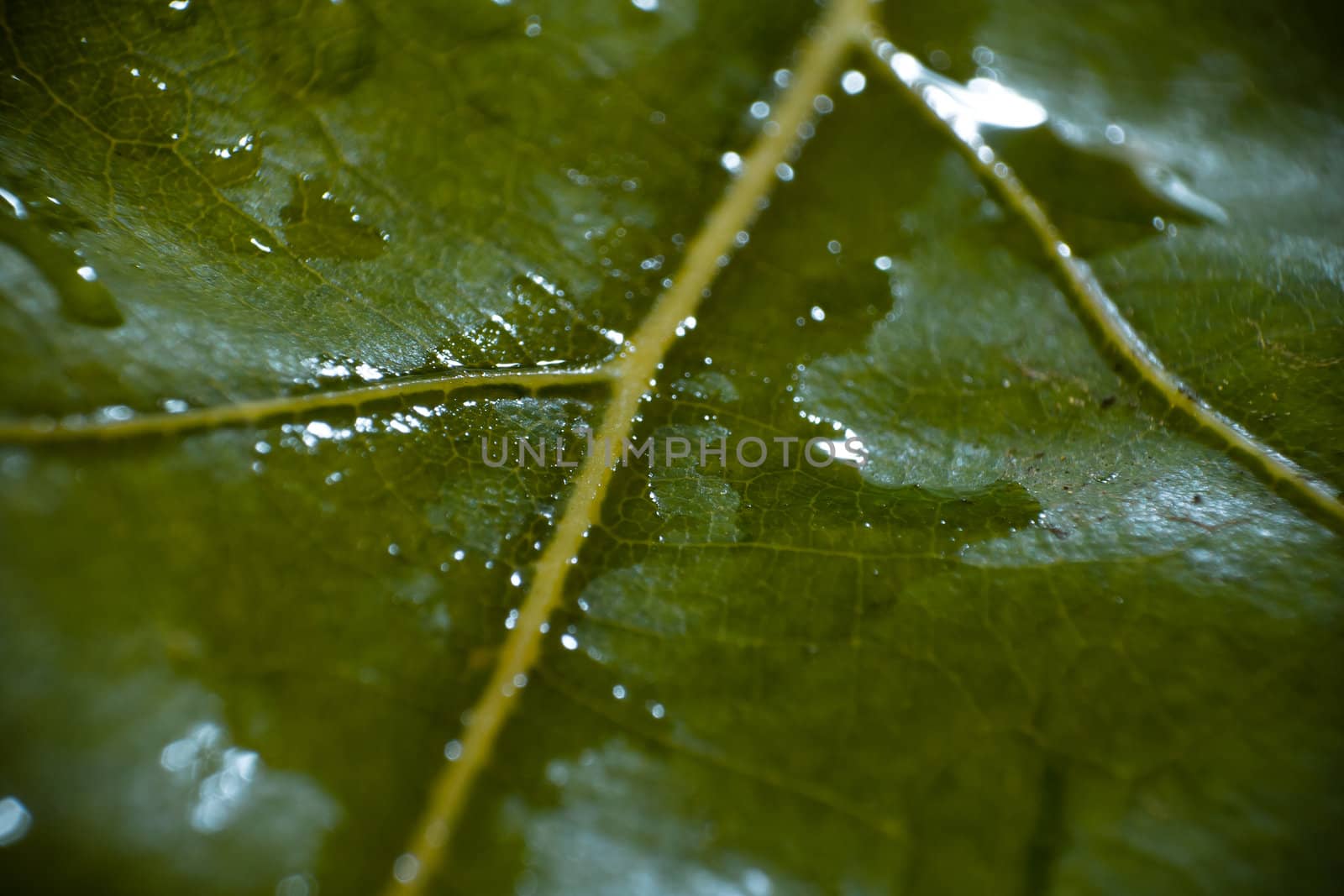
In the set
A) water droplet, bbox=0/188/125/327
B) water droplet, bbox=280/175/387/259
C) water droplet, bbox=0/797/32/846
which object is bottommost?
water droplet, bbox=0/797/32/846

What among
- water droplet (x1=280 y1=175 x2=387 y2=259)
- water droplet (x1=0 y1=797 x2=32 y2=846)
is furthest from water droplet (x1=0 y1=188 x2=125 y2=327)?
water droplet (x1=0 y1=797 x2=32 y2=846)

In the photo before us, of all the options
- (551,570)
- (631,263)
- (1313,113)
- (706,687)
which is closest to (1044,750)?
(706,687)

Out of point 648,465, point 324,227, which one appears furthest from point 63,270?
point 648,465

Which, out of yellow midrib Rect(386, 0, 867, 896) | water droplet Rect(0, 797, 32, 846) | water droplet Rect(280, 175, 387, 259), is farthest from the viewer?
water droplet Rect(280, 175, 387, 259)

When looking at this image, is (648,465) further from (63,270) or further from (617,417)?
(63,270)

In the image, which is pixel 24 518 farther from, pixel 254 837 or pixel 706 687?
pixel 706 687

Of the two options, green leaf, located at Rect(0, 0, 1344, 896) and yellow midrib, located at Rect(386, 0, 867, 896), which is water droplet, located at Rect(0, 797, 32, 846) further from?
yellow midrib, located at Rect(386, 0, 867, 896)

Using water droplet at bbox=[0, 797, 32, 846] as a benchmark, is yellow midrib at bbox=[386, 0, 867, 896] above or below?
above

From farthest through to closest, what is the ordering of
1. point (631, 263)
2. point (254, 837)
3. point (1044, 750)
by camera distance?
1. point (631, 263)
2. point (1044, 750)
3. point (254, 837)
